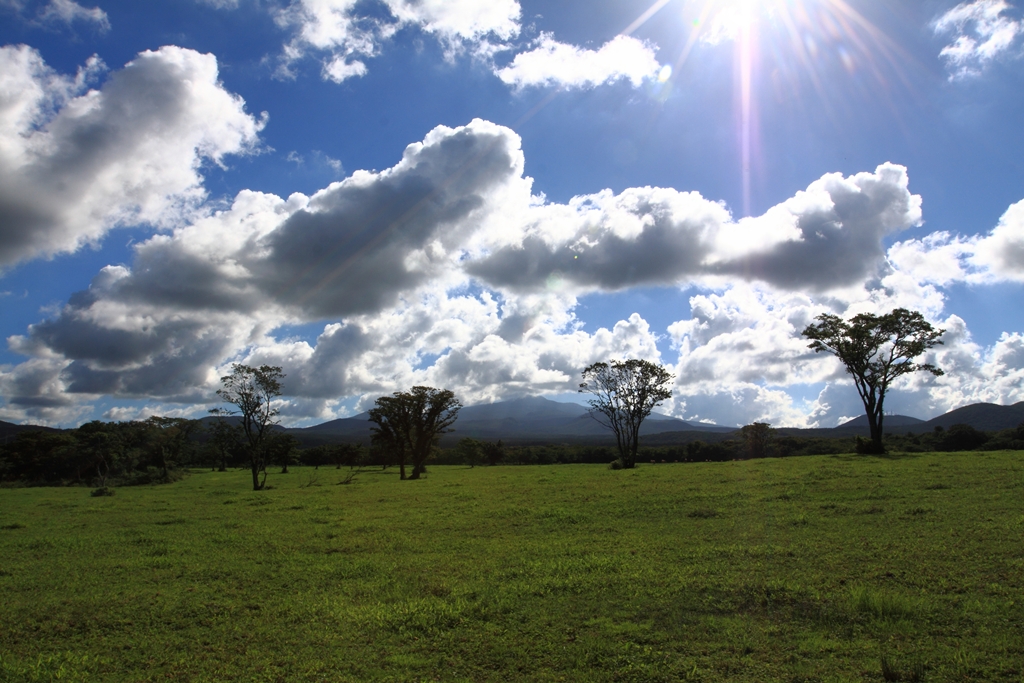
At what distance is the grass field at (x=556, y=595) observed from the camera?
24.5 ft

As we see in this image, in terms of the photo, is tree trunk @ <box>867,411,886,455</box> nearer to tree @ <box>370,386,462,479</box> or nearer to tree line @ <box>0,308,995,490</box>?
tree line @ <box>0,308,995,490</box>

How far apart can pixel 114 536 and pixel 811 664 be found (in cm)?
2327

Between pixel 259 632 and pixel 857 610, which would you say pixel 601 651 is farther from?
pixel 259 632

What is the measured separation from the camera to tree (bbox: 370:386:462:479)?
2148 inches

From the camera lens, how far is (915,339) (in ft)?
146

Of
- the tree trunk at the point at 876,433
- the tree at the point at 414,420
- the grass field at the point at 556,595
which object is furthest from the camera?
the tree at the point at 414,420

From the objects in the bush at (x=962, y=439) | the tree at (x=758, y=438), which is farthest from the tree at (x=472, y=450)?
the bush at (x=962, y=439)

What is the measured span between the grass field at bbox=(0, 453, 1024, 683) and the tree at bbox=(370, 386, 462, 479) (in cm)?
3340

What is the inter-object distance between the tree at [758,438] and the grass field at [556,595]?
223 feet

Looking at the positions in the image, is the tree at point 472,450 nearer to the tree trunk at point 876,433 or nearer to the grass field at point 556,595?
the tree trunk at point 876,433

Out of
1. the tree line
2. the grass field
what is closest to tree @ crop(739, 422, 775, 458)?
the tree line

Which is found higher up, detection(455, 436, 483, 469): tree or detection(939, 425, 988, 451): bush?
detection(939, 425, 988, 451): bush

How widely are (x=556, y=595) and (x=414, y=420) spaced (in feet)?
152

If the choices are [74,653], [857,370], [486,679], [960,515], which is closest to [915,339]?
[857,370]
